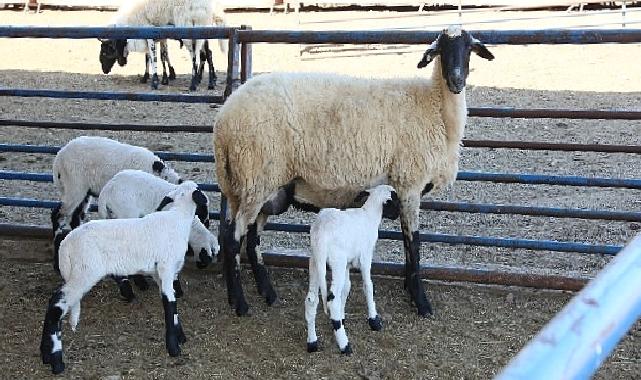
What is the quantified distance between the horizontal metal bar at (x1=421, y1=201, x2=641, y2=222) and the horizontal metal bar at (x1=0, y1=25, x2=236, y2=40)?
1726mm

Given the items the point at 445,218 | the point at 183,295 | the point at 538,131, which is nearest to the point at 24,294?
the point at 183,295

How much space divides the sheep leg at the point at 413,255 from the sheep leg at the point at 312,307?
2.51 feet

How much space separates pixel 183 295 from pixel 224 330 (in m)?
0.61

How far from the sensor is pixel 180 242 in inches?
174

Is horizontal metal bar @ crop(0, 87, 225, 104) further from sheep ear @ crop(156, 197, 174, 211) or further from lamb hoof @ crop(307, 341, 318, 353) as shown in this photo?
lamb hoof @ crop(307, 341, 318, 353)

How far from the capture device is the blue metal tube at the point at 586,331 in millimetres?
869

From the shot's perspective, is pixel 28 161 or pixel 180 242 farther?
pixel 28 161

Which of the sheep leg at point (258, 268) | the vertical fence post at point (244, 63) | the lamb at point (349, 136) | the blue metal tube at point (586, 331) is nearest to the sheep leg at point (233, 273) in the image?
the lamb at point (349, 136)

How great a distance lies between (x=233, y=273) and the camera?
4.90 m

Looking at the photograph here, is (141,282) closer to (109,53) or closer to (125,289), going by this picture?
(125,289)

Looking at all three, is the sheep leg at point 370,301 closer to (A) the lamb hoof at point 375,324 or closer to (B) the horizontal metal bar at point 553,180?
(A) the lamb hoof at point 375,324

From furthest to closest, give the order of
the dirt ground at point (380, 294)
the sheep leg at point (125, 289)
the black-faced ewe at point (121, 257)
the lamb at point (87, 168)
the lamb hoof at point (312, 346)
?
1. the lamb at point (87, 168)
2. the sheep leg at point (125, 289)
3. the lamb hoof at point (312, 346)
4. the dirt ground at point (380, 294)
5. the black-faced ewe at point (121, 257)

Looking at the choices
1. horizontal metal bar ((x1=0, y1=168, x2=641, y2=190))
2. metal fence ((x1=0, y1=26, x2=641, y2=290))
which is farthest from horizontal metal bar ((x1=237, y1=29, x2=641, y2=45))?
horizontal metal bar ((x1=0, y1=168, x2=641, y2=190))

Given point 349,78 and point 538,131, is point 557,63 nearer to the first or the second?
point 538,131
